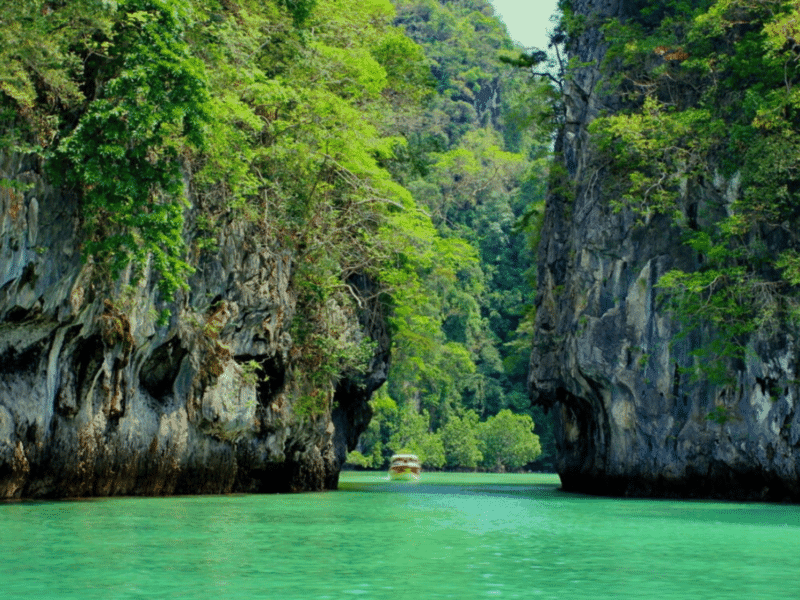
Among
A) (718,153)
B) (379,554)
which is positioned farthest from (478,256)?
(379,554)

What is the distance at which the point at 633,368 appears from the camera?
2280cm

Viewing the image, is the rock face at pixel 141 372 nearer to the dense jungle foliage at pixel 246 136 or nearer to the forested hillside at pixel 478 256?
the dense jungle foliage at pixel 246 136

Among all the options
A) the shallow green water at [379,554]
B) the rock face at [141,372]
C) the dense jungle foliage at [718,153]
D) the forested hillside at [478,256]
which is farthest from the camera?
the forested hillside at [478,256]

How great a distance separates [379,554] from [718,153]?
51.8 ft

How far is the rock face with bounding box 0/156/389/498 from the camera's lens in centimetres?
1330

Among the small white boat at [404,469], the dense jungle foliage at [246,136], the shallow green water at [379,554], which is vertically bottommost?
the shallow green water at [379,554]

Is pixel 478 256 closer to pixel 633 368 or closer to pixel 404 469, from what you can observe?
pixel 404 469

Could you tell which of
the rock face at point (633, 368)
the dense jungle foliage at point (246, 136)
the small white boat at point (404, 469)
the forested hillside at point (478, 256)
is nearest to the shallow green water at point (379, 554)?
the dense jungle foliage at point (246, 136)

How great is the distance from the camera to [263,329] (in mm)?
20125

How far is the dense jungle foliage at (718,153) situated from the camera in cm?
1956

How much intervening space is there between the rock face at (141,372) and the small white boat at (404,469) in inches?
603

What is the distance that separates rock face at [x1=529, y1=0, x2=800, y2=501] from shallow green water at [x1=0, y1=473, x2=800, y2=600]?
5.83 metres

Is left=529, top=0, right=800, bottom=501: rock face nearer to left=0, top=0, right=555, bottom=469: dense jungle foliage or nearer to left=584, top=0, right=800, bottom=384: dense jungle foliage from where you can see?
left=584, top=0, right=800, bottom=384: dense jungle foliage

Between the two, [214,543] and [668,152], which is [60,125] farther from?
[668,152]
